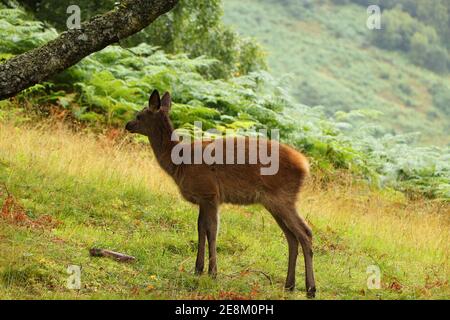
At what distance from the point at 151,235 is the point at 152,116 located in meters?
1.55

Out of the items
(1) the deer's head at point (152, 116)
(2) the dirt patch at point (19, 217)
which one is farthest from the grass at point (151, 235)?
(1) the deer's head at point (152, 116)

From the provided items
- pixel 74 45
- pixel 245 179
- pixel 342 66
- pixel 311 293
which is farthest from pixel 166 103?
pixel 342 66

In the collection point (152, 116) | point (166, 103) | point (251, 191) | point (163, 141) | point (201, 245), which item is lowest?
point (201, 245)

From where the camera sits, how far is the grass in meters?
7.46

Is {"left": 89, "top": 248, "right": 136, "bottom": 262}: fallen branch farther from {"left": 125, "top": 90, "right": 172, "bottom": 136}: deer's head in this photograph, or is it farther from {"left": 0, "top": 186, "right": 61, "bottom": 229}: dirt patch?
{"left": 125, "top": 90, "right": 172, "bottom": 136}: deer's head

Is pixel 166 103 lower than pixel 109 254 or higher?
higher

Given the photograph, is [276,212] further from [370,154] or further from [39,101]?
[370,154]

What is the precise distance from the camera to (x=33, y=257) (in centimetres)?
750

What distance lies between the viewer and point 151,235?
365 inches

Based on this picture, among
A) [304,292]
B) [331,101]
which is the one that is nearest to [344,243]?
[304,292]

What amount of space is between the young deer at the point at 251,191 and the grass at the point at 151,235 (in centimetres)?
38

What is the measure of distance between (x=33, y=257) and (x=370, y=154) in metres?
11.2

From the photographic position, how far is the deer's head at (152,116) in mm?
8547

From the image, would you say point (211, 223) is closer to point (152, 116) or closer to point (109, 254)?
point (109, 254)
